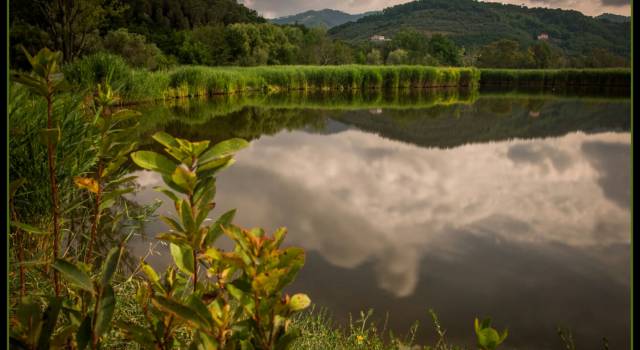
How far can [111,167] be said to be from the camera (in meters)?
1.11

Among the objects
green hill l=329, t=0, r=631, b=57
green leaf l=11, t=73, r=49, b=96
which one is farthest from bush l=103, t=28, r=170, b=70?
green hill l=329, t=0, r=631, b=57

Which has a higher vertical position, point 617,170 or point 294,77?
point 294,77

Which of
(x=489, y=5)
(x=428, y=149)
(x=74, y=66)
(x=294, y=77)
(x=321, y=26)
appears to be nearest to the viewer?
(x=428, y=149)

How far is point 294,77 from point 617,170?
19.0m

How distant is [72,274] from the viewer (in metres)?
0.79

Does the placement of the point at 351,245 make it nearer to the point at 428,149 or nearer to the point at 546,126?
the point at 428,149

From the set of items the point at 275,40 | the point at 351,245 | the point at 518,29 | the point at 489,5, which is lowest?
the point at 351,245

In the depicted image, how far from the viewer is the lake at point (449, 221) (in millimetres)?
3045

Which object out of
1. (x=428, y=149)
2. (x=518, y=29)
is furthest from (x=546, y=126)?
(x=518, y=29)

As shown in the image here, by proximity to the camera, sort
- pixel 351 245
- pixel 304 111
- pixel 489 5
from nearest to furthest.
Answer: pixel 351 245
pixel 304 111
pixel 489 5

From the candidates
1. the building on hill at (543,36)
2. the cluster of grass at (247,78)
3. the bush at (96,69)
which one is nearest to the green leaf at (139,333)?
the cluster of grass at (247,78)

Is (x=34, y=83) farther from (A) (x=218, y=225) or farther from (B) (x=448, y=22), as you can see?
(B) (x=448, y=22)

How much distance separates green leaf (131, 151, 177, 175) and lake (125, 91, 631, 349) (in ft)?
7.55

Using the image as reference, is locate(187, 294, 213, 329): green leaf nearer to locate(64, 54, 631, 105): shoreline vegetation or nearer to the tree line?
locate(64, 54, 631, 105): shoreline vegetation
